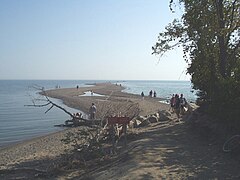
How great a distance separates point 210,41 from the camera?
1827 centimetres

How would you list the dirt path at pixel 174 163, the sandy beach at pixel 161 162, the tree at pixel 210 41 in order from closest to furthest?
the dirt path at pixel 174 163, the sandy beach at pixel 161 162, the tree at pixel 210 41

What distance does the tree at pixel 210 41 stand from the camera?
16719 millimetres

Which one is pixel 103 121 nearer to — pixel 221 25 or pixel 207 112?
pixel 207 112

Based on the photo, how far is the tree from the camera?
16.7m

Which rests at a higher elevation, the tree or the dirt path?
the tree

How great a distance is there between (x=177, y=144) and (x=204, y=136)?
1533 millimetres

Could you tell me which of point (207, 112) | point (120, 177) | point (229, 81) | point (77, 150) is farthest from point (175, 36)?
point (120, 177)

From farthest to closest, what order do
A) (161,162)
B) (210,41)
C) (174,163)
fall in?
(210,41), (161,162), (174,163)

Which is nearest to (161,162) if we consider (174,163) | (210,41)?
(174,163)

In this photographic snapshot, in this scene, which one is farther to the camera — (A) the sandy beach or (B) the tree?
(B) the tree

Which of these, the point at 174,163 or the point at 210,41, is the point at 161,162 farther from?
the point at 210,41

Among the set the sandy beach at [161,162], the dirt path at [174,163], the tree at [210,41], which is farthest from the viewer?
the tree at [210,41]

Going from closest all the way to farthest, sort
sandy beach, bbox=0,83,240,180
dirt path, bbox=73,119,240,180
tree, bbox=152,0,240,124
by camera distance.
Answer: dirt path, bbox=73,119,240,180
sandy beach, bbox=0,83,240,180
tree, bbox=152,0,240,124

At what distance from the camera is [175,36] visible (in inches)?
794
